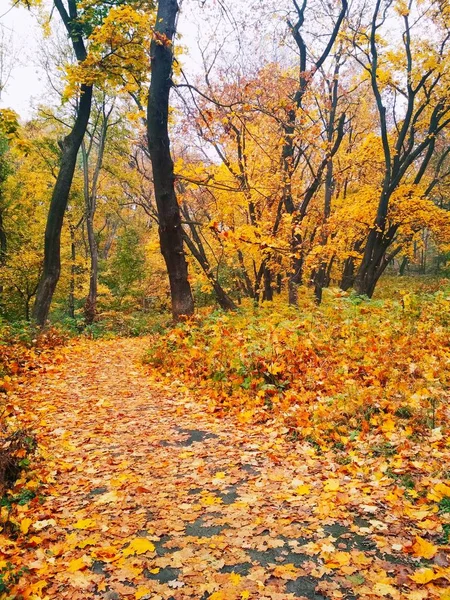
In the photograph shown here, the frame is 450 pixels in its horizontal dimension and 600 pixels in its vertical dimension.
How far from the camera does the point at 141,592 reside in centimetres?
256

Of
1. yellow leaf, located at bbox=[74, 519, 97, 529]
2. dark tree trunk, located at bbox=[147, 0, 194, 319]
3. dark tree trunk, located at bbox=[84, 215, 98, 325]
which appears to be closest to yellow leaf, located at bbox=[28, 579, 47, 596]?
yellow leaf, located at bbox=[74, 519, 97, 529]

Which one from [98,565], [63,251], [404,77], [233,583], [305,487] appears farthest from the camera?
[63,251]

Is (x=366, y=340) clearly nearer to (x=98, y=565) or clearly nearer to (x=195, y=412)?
(x=195, y=412)

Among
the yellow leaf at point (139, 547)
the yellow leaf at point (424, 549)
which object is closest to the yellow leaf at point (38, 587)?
the yellow leaf at point (139, 547)

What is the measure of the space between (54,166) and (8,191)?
237 cm

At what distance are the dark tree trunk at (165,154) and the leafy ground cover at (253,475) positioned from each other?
2722mm

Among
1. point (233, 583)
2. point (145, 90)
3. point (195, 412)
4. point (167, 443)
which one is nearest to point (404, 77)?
point (145, 90)

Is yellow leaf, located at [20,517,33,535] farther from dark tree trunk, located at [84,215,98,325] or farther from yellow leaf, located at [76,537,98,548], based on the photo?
dark tree trunk, located at [84,215,98,325]

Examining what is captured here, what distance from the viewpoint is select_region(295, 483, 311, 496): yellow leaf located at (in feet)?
12.0

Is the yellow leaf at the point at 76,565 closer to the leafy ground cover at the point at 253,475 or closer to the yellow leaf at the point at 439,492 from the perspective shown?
the leafy ground cover at the point at 253,475

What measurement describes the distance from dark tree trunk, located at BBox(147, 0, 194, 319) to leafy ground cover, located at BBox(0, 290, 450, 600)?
2.72 m

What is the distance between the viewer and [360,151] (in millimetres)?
16203

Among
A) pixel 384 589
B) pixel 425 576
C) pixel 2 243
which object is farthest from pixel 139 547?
pixel 2 243

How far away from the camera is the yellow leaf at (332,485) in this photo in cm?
362
